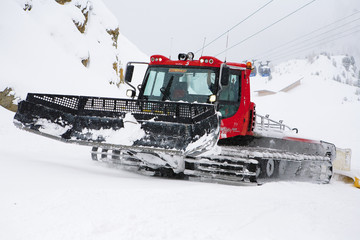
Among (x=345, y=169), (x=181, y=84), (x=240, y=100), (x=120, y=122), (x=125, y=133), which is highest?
(x=181, y=84)

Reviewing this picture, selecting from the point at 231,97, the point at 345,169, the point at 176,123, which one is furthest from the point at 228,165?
the point at 345,169

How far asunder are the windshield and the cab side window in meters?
0.33

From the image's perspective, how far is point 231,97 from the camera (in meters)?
6.92

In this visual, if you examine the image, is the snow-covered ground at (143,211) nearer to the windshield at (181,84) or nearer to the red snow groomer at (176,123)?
the red snow groomer at (176,123)

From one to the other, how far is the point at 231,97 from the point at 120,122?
7.42 ft

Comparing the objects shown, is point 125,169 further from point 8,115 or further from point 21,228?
point 8,115

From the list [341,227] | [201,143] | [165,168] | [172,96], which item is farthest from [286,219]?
[172,96]

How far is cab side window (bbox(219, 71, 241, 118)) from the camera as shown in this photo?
268 inches

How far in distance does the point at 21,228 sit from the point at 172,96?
4133 mm

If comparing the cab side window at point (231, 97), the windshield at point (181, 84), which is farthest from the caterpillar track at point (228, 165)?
the windshield at point (181, 84)

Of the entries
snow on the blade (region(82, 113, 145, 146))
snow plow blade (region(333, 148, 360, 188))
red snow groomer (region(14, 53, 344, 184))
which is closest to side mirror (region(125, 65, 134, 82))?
red snow groomer (region(14, 53, 344, 184))

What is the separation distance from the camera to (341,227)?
3979 millimetres

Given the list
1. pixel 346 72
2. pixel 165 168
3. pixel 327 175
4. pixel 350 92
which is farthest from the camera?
pixel 346 72

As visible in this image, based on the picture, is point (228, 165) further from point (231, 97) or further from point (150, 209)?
point (150, 209)
